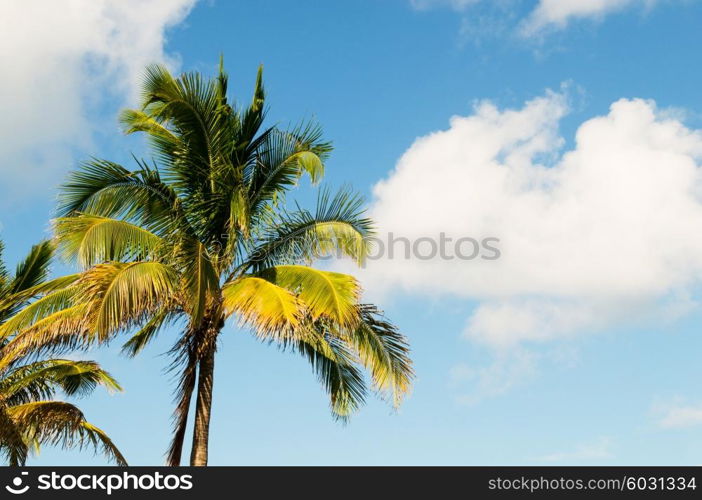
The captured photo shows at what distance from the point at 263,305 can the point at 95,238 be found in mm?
2804

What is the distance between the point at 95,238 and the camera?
12.0 metres

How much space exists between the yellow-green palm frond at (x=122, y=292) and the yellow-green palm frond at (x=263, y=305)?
102 centimetres

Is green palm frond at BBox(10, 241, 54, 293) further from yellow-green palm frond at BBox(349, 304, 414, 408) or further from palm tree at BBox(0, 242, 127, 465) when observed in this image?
yellow-green palm frond at BBox(349, 304, 414, 408)

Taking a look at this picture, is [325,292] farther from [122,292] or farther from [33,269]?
[33,269]

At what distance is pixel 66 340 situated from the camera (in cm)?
1243

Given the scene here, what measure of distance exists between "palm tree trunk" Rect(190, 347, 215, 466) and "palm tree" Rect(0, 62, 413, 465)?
0.06ft

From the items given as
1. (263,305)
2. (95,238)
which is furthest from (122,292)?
(263,305)

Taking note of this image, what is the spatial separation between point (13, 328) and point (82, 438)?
3.30 m

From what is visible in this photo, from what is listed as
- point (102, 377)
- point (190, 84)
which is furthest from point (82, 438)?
point (190, 84)

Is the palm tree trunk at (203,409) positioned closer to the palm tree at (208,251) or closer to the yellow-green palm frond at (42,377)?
the palm tree at (208,251)

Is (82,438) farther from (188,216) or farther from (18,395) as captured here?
(188,216)

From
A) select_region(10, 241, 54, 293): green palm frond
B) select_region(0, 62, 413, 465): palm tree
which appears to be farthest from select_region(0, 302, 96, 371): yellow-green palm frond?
select_region(10, 241, 54, 293): green palm frond

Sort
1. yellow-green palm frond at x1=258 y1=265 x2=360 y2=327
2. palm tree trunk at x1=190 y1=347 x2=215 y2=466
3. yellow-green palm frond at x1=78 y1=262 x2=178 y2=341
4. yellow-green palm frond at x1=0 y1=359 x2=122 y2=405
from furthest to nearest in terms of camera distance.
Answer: yellow-green palm frond at x1=0 y1=359 x2=122 y2=405 → palm tree trunk at x1=190 y1=347 x2=215 y2=466 → yellow-green palm frond at x1=258 y1=265 x2=360 y2=327 → yellow-green palm frond at x1=78 y1=262 x2=178 y2=341

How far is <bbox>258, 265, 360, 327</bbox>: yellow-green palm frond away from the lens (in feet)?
38.9
